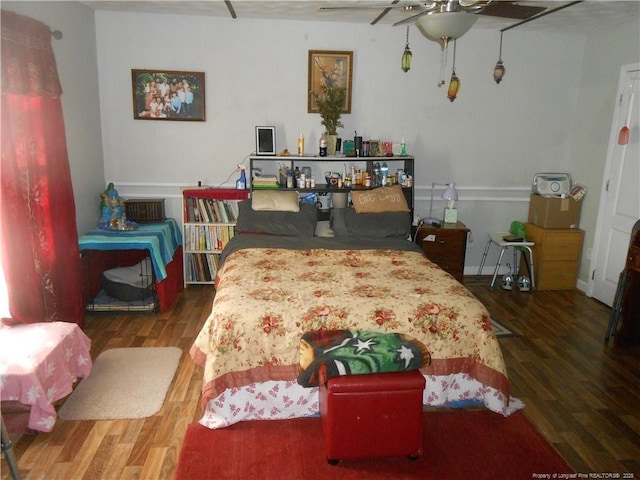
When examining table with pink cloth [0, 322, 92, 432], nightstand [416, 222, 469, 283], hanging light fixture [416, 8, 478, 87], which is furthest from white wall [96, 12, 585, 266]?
hanging light fixture [416, 8, 478, 87]

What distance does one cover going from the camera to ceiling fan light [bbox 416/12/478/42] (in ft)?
6.79

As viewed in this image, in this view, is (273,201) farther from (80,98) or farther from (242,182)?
(80,98)

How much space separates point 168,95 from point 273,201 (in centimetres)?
147

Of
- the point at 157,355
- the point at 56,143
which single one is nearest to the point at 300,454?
the point at 157,355

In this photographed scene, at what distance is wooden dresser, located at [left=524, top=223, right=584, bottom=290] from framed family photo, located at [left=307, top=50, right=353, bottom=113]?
2423 mm

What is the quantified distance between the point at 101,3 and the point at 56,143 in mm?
1600

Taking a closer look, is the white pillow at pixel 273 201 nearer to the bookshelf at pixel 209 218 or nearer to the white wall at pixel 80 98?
the bookshelf at pixel 209 218

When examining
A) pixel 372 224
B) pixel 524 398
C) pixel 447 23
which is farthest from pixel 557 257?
pixel 447 23

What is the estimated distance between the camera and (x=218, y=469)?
230 centimetres

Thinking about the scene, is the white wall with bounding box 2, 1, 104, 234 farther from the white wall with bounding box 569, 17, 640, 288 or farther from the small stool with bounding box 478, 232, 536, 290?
the white wall with bounding box 569, 17, 640, 288

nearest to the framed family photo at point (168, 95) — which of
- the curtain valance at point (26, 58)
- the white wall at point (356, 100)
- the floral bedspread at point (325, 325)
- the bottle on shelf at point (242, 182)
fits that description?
the white wall at point (356, 100)

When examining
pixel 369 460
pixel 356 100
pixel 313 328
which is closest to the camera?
pixel 369 460

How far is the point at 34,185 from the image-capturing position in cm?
310

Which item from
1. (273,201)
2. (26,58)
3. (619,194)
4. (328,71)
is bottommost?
(273,201)
